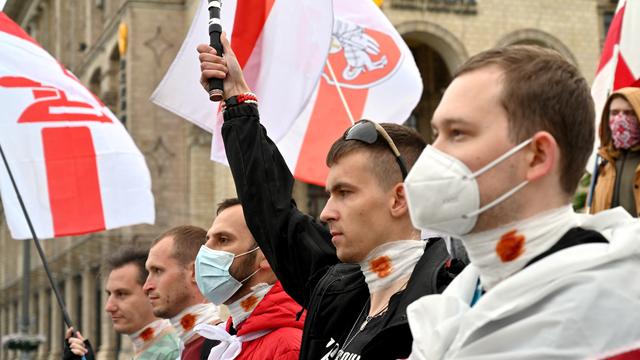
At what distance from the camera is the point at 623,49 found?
7.49 m

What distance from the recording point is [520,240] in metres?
2.45

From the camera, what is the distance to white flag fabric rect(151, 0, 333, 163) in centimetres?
552

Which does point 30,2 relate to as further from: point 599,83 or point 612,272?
point 612,272

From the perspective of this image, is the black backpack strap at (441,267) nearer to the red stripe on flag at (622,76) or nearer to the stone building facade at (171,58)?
the red stripe on flag at (622,76)

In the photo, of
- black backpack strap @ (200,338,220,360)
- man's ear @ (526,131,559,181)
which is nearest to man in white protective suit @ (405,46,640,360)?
man's ear @ (526,131,559,181)

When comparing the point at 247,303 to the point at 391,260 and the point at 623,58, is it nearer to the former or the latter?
the point at 391,260

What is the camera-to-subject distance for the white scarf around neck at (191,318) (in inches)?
242

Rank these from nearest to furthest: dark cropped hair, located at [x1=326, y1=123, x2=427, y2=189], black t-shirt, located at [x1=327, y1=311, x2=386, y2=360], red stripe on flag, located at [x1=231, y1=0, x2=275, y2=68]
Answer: black t-shirt, located at [x1=327, y1=311, x2=386, y2=360] → dark cropped hair, located at [x1=326, y1=123, x2=427, y2=189] → red stripe on flag, located at [x1=231, y1=0, x2=275, y2=68]

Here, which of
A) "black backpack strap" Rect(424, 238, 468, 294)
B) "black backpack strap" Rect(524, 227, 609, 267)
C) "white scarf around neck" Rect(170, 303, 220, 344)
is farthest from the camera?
"white scarf around neck" Rect(170, 303, 220, 344)

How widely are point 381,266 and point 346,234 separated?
15 cm

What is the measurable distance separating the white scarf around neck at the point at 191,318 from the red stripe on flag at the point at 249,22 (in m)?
1.56

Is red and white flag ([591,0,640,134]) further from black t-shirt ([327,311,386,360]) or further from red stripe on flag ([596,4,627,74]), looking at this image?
black t-shirt ([327,311,386,360])

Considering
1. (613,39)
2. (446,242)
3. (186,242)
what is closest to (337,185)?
(446,242)

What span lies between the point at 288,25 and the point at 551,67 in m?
3.38
